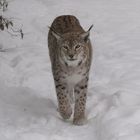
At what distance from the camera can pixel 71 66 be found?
21.5 ft

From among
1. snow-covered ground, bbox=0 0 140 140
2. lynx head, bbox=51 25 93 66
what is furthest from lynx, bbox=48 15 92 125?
snow-covered ground, bbox=0 0 140 140

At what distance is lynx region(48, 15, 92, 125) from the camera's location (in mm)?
6442

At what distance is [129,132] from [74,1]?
23.3 ft

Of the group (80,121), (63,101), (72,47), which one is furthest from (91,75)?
(72,47)

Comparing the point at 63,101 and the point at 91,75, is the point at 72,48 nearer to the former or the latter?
the point at 63,101

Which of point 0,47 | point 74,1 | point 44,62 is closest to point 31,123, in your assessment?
→ point 44,62

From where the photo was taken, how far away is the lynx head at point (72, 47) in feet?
20.9

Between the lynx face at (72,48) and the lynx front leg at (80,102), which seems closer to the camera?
the lynx face at (72,48)

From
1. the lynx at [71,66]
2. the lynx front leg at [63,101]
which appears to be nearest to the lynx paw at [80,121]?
the lynx at [71,66]

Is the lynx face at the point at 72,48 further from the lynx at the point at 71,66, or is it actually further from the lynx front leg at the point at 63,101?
the lynx front leg at the point at 63,101

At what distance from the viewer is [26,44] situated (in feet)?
33.6

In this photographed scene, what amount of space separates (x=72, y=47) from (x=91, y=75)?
6.90 feet

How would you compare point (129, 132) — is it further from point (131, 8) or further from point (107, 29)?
point (131, 8)

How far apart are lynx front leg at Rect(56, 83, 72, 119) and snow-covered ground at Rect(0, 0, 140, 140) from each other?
0.34 feet
